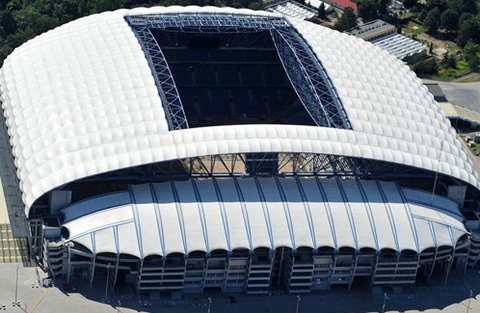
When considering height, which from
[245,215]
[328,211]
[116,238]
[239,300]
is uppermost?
[116,238]

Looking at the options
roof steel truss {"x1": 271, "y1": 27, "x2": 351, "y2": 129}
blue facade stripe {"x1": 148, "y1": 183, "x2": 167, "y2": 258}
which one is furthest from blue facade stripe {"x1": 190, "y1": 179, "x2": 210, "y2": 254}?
roof steel truss {"x1": 271, "y1": 27, "x2": 351, "y2": 129}

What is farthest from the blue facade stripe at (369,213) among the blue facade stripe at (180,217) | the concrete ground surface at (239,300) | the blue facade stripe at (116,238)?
the blue facade stripe at (116,238)

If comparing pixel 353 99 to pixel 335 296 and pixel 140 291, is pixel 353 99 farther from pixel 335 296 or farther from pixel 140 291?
pixel 140 291

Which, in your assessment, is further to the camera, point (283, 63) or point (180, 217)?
point (283, 63)

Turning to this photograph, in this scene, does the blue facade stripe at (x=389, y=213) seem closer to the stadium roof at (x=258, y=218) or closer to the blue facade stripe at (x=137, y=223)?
the stadium roof at (x=258, y=218)

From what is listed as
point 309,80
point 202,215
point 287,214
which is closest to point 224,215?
point 202,215

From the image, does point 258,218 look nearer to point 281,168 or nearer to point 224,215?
point 224,215

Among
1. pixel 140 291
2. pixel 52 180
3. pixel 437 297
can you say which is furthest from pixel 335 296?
pixel 52 180
